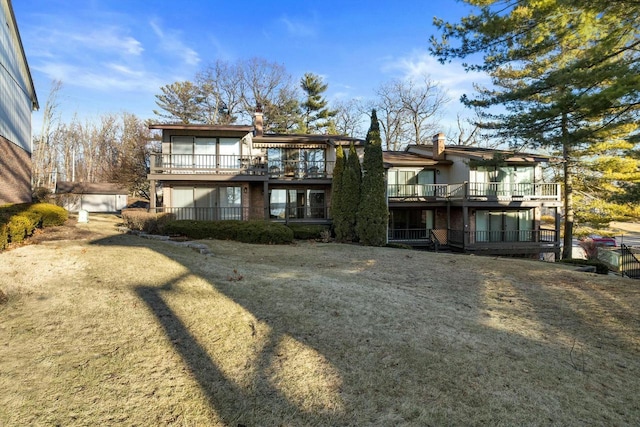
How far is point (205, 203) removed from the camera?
18781 millimetres

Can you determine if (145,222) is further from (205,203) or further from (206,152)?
(206,152)

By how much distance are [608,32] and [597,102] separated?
3360 mm

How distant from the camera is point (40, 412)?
2.72m

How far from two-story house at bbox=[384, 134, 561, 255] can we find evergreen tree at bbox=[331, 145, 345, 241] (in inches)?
159

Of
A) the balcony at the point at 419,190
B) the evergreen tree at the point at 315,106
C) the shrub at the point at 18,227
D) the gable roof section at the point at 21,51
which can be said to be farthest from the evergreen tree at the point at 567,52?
the evergreen tree at the point at 315,106

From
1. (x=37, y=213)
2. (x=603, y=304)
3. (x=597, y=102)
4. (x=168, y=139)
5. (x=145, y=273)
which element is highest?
(x=168, y=139)

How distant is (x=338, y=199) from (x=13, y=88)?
599 inches

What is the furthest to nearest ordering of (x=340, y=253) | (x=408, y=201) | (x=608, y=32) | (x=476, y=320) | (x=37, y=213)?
(x=408, y=201) → (x=340, y=253) → (x=37, y=213) → (x=608, y=32) → (x=476, y=320)

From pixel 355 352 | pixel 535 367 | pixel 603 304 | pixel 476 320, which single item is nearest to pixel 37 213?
pixel 355 352

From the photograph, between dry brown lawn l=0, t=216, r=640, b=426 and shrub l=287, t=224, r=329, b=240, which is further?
shrub l=287, t=224, r=329, b=240

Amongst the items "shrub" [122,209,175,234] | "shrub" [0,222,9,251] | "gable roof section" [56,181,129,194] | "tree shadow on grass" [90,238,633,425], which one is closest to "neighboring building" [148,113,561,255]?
"shrub" [122,209,175,234]

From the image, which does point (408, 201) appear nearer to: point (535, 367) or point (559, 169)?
point (559, 169)

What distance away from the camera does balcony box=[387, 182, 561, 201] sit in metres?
20.6

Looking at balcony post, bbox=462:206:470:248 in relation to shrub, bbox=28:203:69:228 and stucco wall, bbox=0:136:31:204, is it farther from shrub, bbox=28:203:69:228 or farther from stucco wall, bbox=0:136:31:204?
stucco wall, bbox=0:136:31:204
